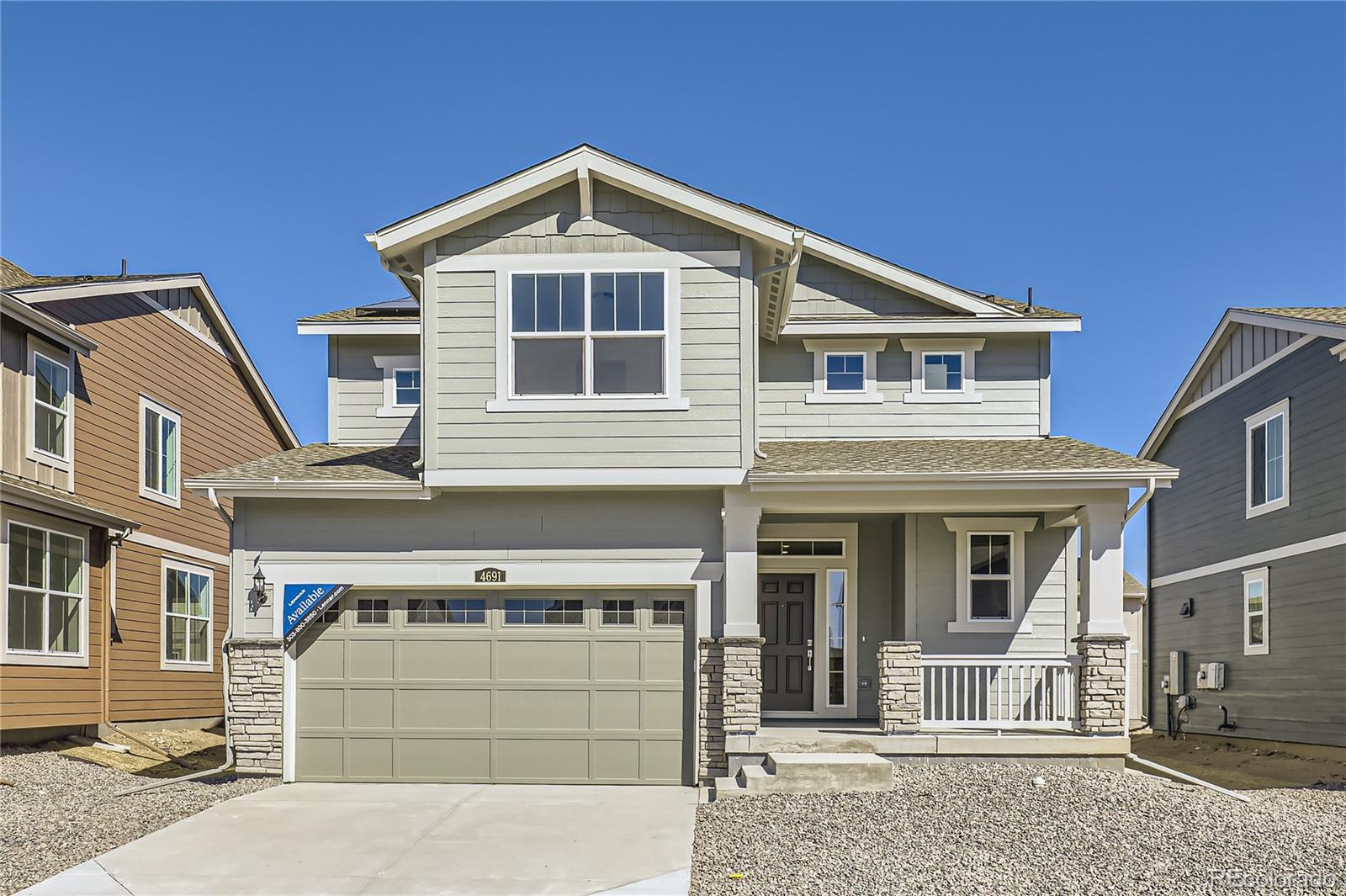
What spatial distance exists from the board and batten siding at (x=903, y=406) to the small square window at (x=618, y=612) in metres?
3.22

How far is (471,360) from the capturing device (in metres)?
12.5

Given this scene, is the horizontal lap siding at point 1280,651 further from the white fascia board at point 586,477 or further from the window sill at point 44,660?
the window sill at point 44,660

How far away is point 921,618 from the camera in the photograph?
560 inches

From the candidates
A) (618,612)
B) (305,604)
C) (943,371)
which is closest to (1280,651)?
(943,371)

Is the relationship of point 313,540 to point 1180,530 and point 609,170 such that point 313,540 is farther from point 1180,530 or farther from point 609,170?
point 1180,530

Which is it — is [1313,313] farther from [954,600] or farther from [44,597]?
[44,597]

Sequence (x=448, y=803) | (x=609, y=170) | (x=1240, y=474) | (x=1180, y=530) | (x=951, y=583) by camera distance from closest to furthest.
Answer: (x=448, y=803)
(x=609, y=170)
(x=951, y=583)
(x=1240, y=474)
(x=1180, y=530)

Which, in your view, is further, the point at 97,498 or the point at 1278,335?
the point at 1278,335

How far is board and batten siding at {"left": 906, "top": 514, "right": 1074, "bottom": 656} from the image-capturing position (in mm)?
14234

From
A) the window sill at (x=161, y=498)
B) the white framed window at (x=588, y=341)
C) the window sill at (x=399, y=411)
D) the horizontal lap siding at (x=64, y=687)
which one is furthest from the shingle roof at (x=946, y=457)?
the window sill at (x=161, y=498)

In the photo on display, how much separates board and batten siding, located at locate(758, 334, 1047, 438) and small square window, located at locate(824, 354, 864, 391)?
0.21 meters

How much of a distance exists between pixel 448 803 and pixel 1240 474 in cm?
1304

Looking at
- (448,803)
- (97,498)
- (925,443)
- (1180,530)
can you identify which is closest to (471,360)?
(448,803)

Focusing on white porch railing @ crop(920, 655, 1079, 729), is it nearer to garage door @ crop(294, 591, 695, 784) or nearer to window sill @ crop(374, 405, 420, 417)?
garage door @ crop(294, 591, 695, 784)
